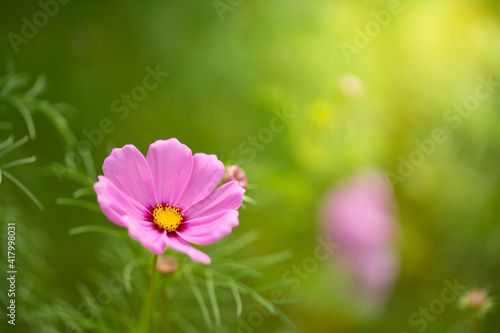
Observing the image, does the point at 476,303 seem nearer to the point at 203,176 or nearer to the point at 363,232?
the point at 203,176

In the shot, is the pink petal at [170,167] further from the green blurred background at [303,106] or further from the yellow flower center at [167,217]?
the green blurred background at [303,106]

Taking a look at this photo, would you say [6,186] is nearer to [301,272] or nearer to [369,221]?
[301,272]

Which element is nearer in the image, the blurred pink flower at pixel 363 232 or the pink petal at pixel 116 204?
the pink petal at pixel 116 204


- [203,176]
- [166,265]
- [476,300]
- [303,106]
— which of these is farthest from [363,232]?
[203,176]

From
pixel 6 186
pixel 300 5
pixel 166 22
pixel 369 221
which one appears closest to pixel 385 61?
pixel 300 5

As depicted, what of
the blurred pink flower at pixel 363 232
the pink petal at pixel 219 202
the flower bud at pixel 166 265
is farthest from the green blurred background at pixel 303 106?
the pink petal at pixel 219 202

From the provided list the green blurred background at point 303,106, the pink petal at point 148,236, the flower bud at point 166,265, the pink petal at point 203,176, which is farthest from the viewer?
the green blurred background at point 303,106

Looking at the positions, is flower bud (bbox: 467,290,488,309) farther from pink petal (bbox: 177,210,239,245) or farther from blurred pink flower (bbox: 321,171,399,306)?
blurred pink flower (bbox: 321,171,399,306)
